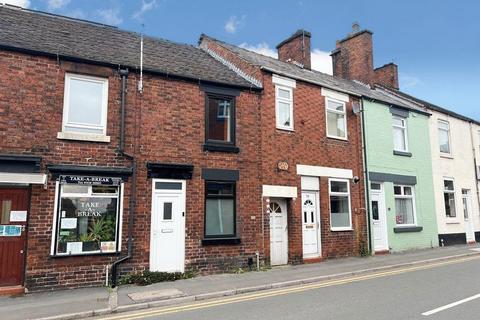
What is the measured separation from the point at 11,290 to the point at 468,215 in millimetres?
20011

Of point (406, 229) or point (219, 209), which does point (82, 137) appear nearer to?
point (219, 209)

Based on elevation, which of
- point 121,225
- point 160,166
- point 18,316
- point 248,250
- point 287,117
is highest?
point 287,117

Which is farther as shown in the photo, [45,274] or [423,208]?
[423,208]

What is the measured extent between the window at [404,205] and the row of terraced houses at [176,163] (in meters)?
0.06

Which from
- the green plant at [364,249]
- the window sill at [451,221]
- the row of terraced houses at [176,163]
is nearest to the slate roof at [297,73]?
A: the row of terraced houses at [176,163]

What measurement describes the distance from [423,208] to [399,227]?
2025 millimetres

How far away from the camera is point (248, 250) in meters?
12.1

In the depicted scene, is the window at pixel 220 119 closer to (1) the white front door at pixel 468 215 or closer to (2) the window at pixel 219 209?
(2) the window at pixel 219 209

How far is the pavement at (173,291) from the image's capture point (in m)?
7.68

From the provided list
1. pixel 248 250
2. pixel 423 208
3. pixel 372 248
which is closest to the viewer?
pixel 248 250

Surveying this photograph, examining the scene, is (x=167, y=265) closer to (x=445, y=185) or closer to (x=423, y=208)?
(x=423, y=208)

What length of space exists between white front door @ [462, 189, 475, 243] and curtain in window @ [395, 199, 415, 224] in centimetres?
447

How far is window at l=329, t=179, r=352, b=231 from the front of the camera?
14516mm

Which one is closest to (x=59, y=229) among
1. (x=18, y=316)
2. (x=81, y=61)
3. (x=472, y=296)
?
(x=18, y=316)
